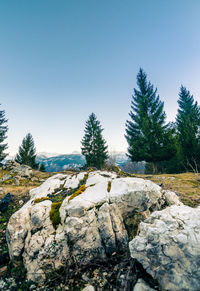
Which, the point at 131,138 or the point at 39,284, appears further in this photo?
the point at 131,138

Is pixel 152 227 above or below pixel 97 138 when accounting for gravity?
below

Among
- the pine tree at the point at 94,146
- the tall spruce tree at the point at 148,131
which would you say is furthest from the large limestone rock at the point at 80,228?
the pine tree at the point at 94,146

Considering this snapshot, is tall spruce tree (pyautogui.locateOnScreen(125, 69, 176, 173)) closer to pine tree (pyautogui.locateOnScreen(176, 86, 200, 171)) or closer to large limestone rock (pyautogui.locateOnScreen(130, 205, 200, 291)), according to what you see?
pine tree (pyautogui.locateOnScreen(176, 86, 200, 171))

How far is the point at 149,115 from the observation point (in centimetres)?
2367

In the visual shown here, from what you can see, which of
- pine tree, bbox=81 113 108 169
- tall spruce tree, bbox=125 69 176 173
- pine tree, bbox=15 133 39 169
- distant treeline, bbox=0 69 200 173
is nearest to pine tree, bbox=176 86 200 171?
distant treeline, bbox=0 69 200 173

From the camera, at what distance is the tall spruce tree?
2147cm

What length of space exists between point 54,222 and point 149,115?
23.7 m

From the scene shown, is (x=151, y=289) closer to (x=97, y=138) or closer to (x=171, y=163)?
(x=171, y=163)

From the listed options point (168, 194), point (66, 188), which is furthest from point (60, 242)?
point (168, 194)

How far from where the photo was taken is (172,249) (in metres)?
2.67

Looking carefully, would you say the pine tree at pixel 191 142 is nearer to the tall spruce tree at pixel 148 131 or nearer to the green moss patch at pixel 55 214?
the tall spruce tree at pixel 148 131

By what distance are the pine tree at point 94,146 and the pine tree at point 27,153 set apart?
1646 centimetres

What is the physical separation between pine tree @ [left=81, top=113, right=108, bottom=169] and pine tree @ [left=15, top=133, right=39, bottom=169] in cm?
1646

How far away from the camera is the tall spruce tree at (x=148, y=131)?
21.5 metres
